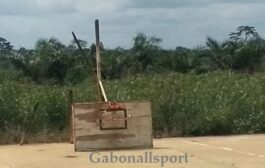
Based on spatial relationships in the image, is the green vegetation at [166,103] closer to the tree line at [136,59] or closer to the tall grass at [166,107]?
the tall grass at [166,107]

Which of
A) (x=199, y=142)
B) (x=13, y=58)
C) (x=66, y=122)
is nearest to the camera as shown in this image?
(x=199, y=142)

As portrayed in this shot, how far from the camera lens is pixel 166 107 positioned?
711 inches

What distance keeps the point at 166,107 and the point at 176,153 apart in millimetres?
4613

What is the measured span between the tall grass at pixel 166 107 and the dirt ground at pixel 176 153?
109 cm

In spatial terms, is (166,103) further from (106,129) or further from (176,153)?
(176,153)

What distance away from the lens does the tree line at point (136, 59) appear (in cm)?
3916

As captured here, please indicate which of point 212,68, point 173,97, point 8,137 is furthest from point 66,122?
point 212,68

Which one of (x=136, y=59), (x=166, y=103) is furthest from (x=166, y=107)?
(x=136, y=59)

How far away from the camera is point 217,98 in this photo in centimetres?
1953

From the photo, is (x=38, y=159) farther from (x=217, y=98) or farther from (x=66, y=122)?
(x=217, y=98)

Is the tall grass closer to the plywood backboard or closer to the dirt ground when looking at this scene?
the dirt ground

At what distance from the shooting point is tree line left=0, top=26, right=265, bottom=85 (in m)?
39.2

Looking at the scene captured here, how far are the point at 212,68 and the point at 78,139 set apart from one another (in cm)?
3043

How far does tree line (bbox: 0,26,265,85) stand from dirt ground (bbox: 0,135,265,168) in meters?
20.1
